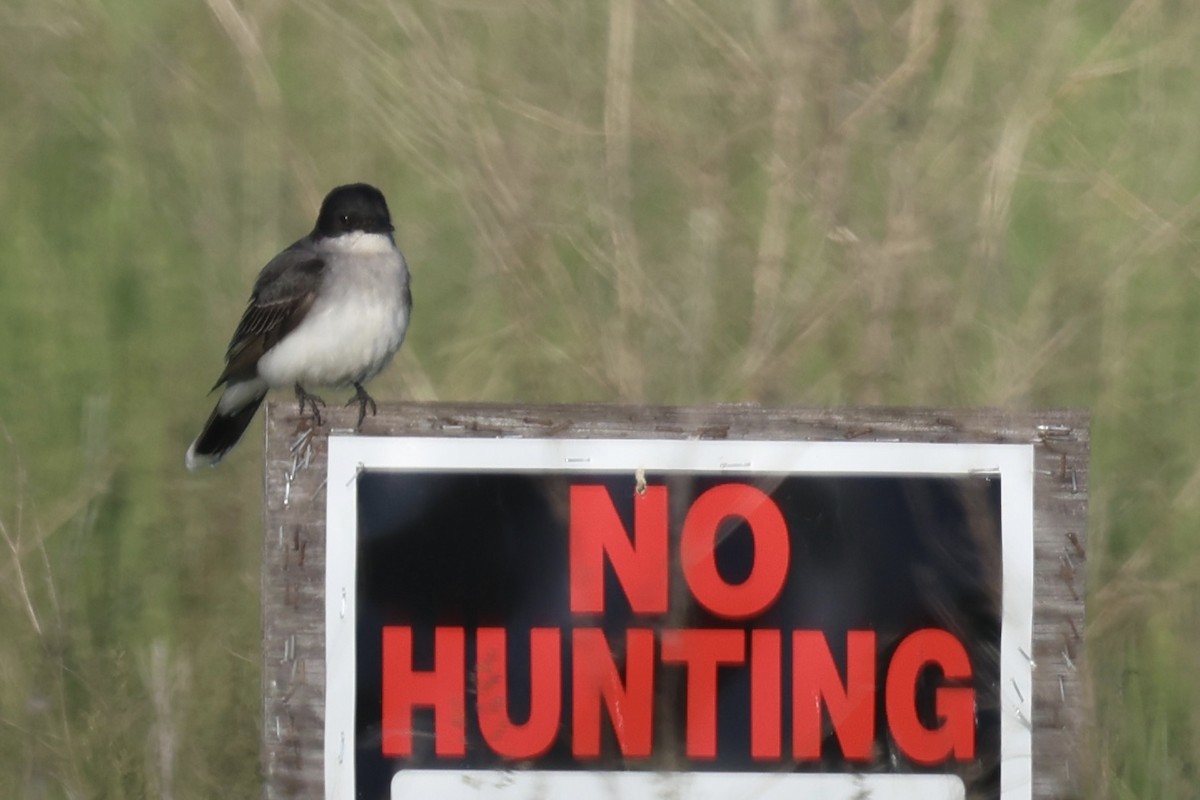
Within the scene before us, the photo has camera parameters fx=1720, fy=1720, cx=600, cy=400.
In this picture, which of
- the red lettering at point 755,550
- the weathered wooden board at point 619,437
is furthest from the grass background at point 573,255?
the red lettering at point 755,550

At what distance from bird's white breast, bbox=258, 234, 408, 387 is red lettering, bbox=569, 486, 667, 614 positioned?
5.17 ft

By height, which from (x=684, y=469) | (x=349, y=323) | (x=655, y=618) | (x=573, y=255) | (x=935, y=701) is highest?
(x=573, y=255)

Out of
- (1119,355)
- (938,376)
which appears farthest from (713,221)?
(1119,355)

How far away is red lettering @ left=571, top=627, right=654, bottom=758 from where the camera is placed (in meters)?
2.17

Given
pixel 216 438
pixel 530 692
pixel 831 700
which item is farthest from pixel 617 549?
pixel 216 438

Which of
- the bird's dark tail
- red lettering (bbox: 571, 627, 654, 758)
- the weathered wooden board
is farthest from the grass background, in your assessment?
red lettering (bbox: 571, 627, 654, 758)

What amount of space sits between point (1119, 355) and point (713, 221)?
0.81 meters

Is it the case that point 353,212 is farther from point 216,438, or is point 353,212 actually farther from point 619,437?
point 619,437

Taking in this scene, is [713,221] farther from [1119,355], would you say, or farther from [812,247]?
[1119,355]

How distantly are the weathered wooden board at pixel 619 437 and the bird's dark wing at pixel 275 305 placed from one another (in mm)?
1407

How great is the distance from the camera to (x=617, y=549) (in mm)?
2170

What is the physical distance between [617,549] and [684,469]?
0.13 m

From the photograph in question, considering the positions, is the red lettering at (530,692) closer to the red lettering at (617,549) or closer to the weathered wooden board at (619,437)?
the red lettering at (617,549)

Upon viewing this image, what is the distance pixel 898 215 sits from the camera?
3131 millimetres
